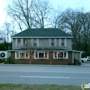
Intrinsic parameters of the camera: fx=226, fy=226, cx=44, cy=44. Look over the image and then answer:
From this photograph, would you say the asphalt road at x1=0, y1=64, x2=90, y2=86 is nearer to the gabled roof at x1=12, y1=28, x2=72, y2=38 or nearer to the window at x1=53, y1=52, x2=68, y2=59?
the window at x1=53, y1=52, x2=68, y2=59

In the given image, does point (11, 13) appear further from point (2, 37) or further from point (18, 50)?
point (18, 50)

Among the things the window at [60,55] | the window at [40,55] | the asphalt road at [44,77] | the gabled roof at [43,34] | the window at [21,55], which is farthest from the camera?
the gabled roof at [43,34]

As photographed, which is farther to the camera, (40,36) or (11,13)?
(11,13)

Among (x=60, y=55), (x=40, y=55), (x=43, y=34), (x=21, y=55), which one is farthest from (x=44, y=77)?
(x=43, y=34)

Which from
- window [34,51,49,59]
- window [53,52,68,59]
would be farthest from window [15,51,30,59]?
window [53,52,68,59]

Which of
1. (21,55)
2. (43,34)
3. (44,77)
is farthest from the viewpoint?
(43,34)

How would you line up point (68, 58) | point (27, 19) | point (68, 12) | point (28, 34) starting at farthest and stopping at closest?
point (68, 12) → point (27, 19) → point (28, 34) → point (68, 58)

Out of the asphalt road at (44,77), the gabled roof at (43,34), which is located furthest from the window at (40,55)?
the asphalt road at (44,77)

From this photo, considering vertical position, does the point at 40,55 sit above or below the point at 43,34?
below

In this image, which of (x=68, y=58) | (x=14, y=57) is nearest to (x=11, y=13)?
(x=14, y=57)

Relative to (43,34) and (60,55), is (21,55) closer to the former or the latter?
(43,34)

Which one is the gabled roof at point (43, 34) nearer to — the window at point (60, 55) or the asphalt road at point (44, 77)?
the window at point (60, 55)

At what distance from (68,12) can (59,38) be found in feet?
82.7

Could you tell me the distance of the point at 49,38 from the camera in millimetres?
42656
